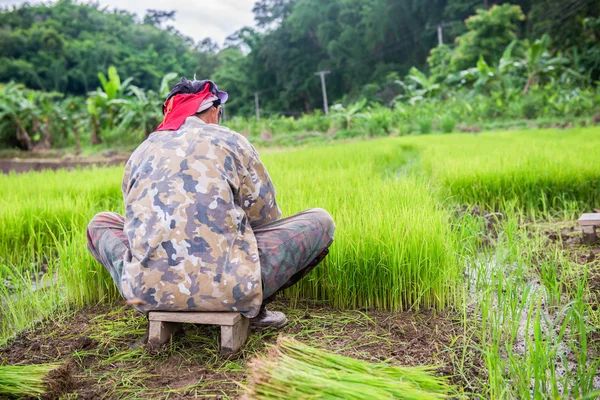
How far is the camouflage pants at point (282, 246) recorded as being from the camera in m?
1.76

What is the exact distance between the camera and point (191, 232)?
63.4 inches

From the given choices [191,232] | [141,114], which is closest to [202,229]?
[191,232]

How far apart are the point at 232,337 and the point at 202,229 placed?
374 mm

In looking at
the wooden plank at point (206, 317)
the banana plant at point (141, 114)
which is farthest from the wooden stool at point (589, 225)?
the banana plant at point (141, 114)

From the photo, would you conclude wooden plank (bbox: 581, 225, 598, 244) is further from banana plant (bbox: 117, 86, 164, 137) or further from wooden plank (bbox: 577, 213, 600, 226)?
banana plant (bbox: 117, 86, 164, 137)

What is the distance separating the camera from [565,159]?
14.6ft

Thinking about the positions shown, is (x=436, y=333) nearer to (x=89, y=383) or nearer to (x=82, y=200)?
(x=89, y=383)

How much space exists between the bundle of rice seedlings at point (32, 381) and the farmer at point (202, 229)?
0.31 metres

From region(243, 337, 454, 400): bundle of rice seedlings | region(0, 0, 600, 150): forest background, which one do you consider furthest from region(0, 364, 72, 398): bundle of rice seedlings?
region(0, 0, 600, 150): forest background

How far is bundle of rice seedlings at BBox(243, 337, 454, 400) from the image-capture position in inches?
43.3

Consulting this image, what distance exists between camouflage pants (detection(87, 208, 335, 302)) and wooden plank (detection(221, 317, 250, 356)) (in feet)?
0.44

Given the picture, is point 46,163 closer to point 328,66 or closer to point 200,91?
point 200,91

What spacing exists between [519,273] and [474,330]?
31 centimetres

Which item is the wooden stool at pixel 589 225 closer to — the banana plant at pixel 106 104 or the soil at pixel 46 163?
the soil at pixel 46 163
